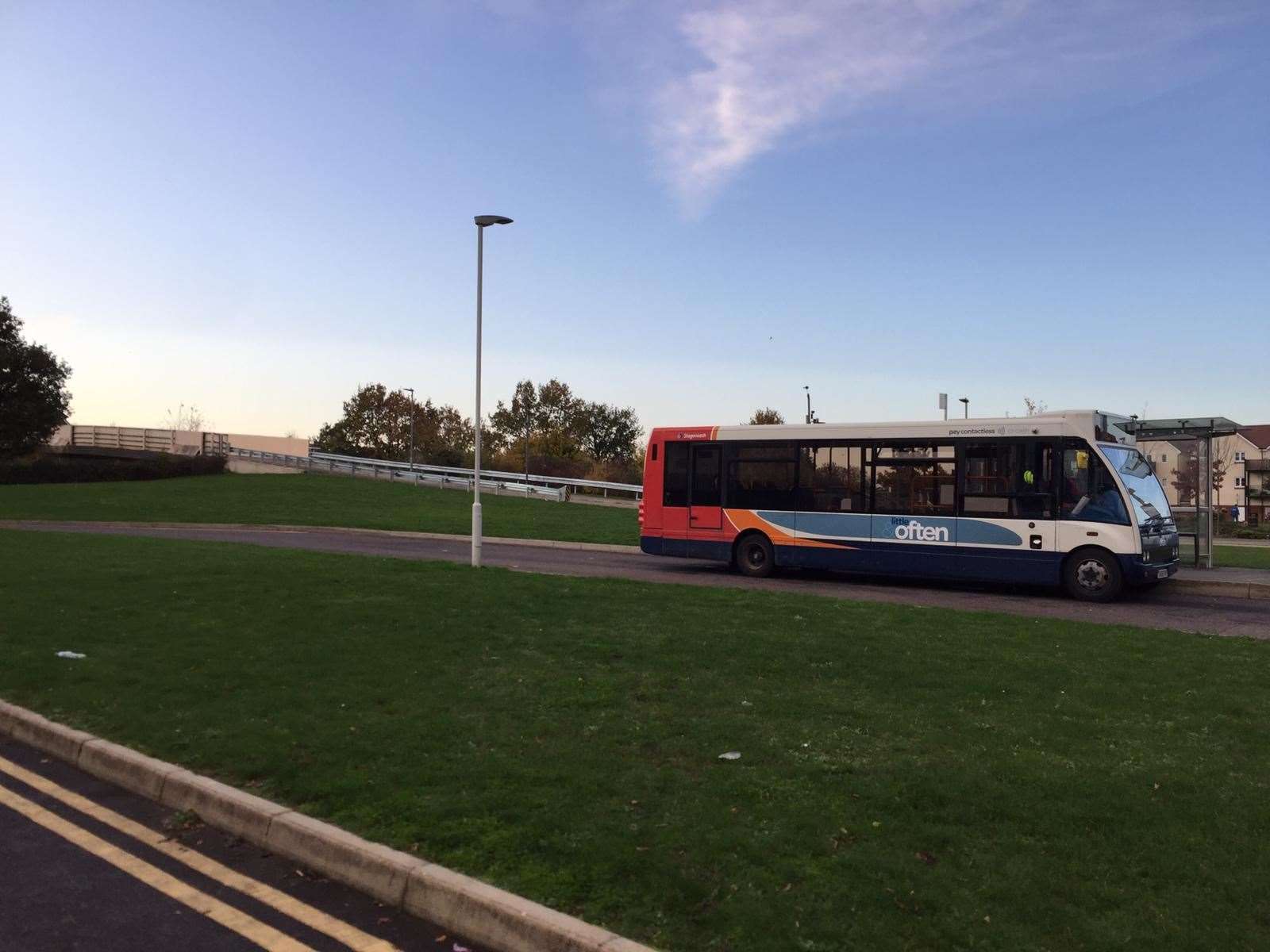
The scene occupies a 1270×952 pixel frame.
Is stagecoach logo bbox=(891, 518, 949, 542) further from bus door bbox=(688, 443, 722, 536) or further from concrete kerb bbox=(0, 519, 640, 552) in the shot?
concrete kerb bbox=(0, 519, 640, 552)

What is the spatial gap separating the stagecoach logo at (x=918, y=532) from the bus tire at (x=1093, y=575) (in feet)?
6.60

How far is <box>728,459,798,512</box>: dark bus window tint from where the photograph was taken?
18.6 meters

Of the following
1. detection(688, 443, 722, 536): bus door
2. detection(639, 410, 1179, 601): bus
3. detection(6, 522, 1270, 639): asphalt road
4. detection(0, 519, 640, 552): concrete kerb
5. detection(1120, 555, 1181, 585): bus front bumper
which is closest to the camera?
detection(6, 522, 1270, 639): asphalt road

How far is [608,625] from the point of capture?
1027cm

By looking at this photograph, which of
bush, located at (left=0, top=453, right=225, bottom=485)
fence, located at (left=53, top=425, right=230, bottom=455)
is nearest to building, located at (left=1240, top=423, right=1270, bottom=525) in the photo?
bush, located at (left=0, top=453, right=225, bottom=485)

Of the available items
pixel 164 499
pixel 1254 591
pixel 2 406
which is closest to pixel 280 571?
pixel 1254 591

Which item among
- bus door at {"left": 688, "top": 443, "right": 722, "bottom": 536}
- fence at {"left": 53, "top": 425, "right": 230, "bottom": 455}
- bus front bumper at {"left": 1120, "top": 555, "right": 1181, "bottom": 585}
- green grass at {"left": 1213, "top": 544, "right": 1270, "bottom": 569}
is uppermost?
fence at {"left": 53, "top": 425, "right": 230, "bottom": 455}

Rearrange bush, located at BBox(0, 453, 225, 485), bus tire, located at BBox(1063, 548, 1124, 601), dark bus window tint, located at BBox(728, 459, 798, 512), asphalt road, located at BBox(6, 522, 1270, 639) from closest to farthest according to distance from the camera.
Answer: asphalt road, located at BBox(6, 522, 1270, 639)
bus tire, located at BBox(1063, 548, 1124, 601)
dark bus window tint, located at BBox(728, 459, 798, 512)
bush, located at BBox(0, 453, 225, 485)

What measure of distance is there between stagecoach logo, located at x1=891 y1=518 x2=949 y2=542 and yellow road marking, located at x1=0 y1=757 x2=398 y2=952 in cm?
1397

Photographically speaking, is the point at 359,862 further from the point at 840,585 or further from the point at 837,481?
the point at 837,481

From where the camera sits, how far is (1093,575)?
15531mm

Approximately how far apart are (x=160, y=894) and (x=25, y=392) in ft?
192

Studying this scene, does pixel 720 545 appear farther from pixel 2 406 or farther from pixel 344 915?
pixel 2 406

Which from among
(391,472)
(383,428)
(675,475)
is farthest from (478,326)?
(383,428)
